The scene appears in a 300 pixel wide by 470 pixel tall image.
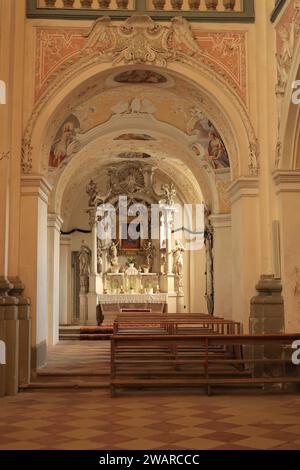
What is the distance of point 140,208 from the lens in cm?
2306

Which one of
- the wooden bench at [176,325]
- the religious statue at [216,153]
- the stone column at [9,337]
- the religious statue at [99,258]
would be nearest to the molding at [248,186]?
the wooden bench at [176,325]

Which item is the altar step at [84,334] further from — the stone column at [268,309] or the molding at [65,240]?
the stone column at [268,309]

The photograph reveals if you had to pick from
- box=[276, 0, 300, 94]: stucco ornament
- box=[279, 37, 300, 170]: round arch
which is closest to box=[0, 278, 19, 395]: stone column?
box=[279, 37, 300, 170]: round arch

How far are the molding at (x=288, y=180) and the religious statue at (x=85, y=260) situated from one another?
13.4 m

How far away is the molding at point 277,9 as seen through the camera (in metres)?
9.60

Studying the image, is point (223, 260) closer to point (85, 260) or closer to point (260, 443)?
point (85, 260)

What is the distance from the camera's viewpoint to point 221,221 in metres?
15.4

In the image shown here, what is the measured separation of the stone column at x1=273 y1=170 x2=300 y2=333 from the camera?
9.46m

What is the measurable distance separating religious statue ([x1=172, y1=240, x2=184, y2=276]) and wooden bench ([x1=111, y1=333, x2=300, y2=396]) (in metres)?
10.6

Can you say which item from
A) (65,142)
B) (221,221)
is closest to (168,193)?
(221,221)

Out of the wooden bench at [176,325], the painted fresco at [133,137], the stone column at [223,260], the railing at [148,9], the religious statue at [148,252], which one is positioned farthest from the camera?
the religious statue at [148,252]

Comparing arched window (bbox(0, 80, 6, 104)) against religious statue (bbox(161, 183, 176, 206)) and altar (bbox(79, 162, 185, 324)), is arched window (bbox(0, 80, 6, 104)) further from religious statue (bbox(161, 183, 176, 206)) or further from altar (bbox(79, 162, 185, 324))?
religious statue (bbox(161, 183, 176, 206))

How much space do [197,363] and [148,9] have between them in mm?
6199

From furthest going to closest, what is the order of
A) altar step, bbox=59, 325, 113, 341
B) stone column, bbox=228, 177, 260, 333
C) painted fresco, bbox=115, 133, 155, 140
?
altar step, bbox=59, 325, 113, 341 → painted fresco, bbox=115, 133, 155, 140 → stone column, bbox=228, 177, 260, 333
